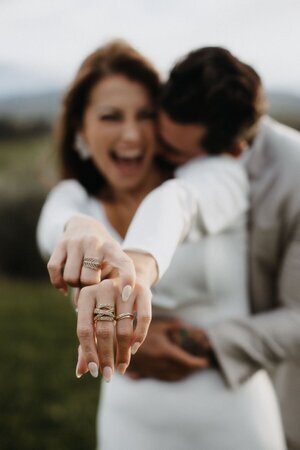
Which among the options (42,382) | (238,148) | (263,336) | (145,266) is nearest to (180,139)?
(238,148)

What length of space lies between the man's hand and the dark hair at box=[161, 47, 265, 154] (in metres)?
0.48

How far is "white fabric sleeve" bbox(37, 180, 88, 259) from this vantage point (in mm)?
1496

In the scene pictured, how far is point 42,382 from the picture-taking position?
14.0 feet

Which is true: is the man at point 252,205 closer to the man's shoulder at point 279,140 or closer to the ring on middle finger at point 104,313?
the man's shoulder at point 279,140

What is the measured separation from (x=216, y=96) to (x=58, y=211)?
1.58 ft

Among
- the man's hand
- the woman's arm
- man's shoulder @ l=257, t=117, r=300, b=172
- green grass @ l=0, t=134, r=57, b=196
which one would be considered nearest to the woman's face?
man's shoulder @ l=257, t=117, r=300, b=172

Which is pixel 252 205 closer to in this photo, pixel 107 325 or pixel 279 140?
pixel 279 140

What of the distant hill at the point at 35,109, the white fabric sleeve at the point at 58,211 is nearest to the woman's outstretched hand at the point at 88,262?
the white fabric sleeve at the point at 58,211

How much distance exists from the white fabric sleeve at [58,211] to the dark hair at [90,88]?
0.25 ft

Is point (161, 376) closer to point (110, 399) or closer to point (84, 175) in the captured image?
point (110, 399)

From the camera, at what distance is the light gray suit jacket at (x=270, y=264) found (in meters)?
1.68

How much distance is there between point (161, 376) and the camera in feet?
5.65

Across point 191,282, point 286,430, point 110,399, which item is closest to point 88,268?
point 191,282

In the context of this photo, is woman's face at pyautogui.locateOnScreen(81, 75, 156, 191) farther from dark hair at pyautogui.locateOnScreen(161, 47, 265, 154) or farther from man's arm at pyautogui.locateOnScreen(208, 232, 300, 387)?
man's arm at pyautogui.locateOnScreen(208, 232, 300, 387)
